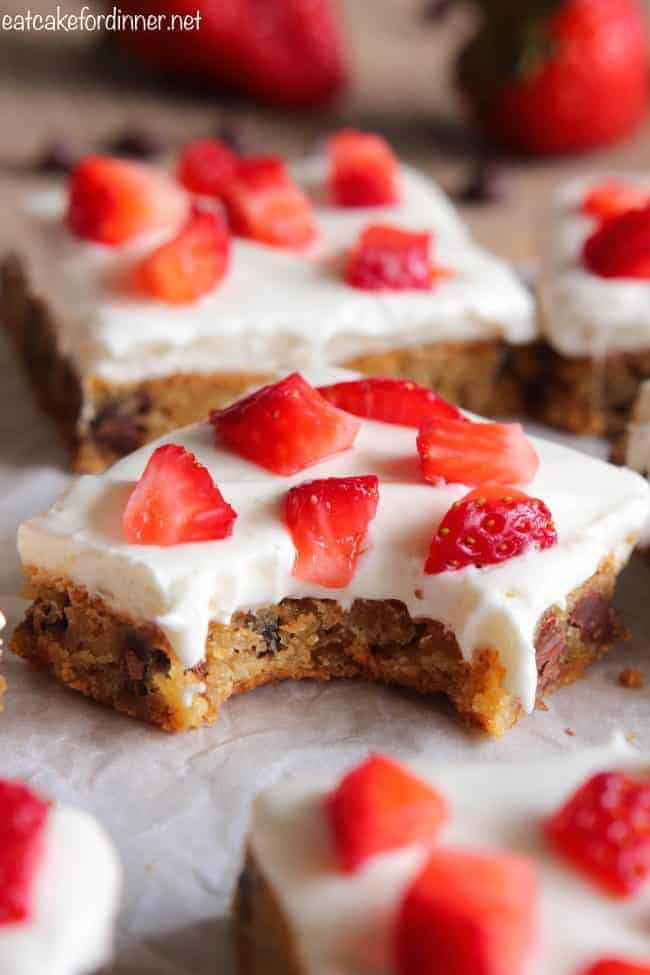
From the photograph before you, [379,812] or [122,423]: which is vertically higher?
[122,423]

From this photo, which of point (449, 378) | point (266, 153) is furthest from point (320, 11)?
point (449, 378)

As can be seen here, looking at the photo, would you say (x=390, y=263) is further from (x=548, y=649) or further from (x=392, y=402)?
(x=548, y=649)

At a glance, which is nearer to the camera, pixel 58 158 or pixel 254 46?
pixel 58 158

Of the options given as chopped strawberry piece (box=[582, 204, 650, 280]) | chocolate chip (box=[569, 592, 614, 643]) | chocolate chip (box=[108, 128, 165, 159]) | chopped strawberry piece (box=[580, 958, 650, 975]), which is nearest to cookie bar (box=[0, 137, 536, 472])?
chopped strawberry piece (box=[582, 204, 650, 280])

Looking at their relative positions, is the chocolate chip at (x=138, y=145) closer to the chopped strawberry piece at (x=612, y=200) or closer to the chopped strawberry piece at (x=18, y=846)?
the chopped strawberry piece at (x=612, y=200)

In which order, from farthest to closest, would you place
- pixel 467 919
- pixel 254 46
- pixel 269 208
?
pixel 254 46 < pixel 269 208 < pixel 467 919

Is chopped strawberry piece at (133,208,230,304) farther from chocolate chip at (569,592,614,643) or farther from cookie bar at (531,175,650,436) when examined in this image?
chocolate chip at (569,592,614,643)

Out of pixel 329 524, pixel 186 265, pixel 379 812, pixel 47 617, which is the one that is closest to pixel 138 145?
pixel 186 265
